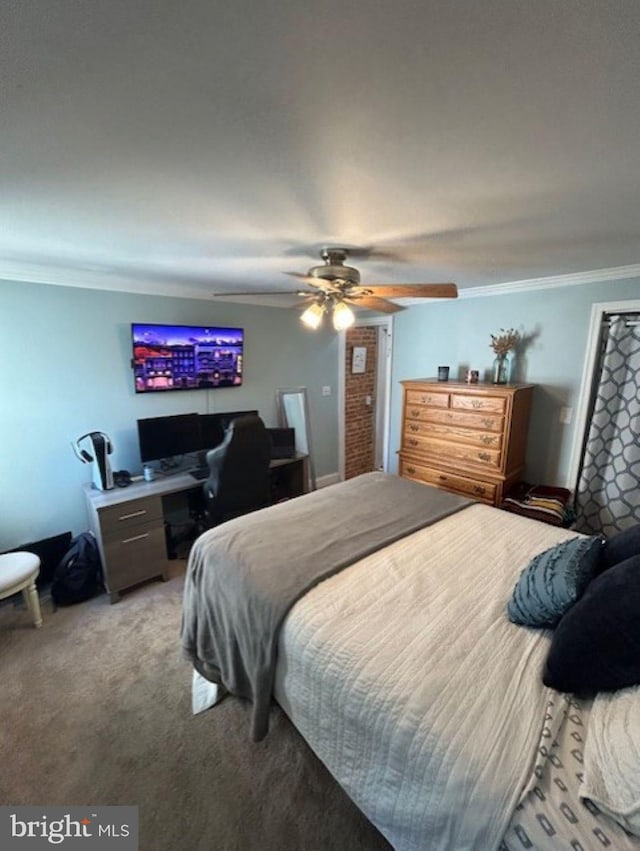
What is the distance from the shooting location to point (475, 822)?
818mm

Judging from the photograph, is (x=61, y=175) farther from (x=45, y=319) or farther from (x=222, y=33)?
(x=45, y=319)

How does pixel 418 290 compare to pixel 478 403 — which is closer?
pixel 418 290

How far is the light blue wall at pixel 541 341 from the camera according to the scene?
2678 mm

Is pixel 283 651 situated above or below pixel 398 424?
below

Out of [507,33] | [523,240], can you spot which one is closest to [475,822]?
[507,33]

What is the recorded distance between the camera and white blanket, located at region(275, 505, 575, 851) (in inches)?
34.4

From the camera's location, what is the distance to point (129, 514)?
8.20ft

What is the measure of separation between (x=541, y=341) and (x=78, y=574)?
388 centimetres

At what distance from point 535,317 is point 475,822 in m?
3.07

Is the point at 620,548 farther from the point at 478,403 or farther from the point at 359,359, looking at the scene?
the point at 359,359

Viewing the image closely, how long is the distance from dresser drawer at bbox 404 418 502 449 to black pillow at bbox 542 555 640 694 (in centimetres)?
182

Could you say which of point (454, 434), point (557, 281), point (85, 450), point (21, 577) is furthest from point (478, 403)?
point (21, 577)

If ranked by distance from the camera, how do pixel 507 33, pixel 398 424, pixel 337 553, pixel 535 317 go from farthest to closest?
pixel 398 424, pixel 535 317, pixel 337 553, pixel 507 33

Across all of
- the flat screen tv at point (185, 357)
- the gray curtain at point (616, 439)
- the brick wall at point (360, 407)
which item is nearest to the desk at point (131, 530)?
the flat screen tv at point (185, 357)
